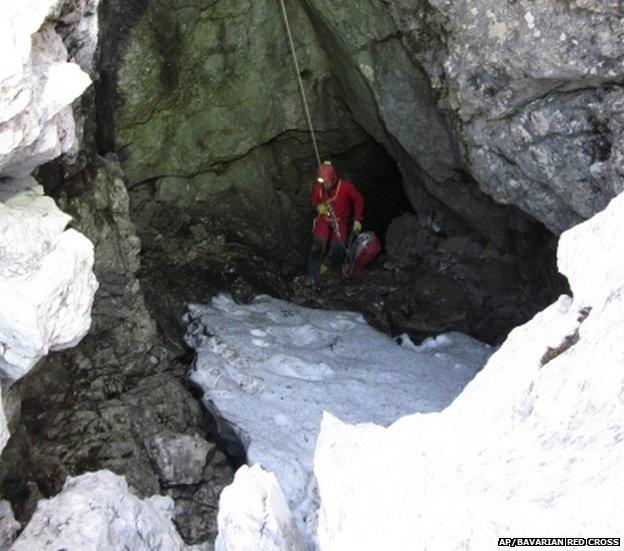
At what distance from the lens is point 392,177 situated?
14.0m

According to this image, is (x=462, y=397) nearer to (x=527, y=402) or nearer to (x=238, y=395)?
(x=527, y=402)

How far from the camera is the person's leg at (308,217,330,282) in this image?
1209cm

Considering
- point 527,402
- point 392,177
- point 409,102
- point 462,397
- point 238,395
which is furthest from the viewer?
point 392,177

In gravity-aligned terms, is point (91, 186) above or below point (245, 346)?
above

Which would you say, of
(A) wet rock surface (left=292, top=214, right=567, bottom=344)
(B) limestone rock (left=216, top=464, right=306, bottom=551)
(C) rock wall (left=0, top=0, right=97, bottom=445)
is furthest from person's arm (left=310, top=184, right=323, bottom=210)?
(B) limestone rock (left=216, top=464, right=306, bottom=551)

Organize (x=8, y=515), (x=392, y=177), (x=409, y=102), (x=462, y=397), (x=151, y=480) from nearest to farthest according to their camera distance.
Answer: (x=462, y=397), (x=8, y=515), (x=151, y=480), (x=409, y=102), (x=392, y=177)

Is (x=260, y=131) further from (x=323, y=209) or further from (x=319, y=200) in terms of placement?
(x=323, y=209)

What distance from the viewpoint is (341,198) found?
11.8 metres

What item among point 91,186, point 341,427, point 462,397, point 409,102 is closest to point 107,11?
point 91,186

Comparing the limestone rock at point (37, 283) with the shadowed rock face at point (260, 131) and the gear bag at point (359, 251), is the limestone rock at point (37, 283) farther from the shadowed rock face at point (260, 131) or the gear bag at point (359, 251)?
the gear bag at point (359, 251)

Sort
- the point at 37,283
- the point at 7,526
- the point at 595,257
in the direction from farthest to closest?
the point at 7,526
the point at 37,283
the point at 595,257

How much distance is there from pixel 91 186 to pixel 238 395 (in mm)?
2873

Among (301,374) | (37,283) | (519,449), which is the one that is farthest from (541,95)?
(37,283)

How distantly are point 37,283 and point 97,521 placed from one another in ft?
6.37
